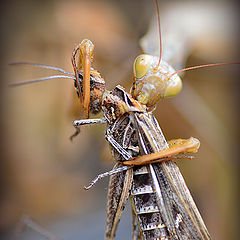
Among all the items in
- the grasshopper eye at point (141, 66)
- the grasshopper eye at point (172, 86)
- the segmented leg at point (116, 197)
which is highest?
the grasshopper eye at point (141, 66)

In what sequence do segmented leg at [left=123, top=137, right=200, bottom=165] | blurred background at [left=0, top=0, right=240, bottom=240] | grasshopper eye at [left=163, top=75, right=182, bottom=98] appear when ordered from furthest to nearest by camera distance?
blurred background at [left=0, top=0, right=240, bottom=240] < grasshopper eye at [left=163, top=75, right=182, bottom=98] < segmented leg at [left=123, top=137, right=200, bottom=165]

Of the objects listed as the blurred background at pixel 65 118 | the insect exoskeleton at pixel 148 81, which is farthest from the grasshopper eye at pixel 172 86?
the blurred background at pixel 65 118

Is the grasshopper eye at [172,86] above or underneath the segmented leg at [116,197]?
above

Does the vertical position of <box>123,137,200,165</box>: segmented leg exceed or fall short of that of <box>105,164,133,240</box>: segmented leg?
it exceeds it

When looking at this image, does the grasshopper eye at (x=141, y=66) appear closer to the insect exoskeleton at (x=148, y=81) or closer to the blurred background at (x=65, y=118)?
the insect exoskeleton at (x=148, y=81)

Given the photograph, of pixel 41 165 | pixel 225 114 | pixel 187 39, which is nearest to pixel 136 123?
pixel 187 39

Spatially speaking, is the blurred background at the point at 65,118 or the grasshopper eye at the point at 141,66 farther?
the blurred background at the point at 65,118

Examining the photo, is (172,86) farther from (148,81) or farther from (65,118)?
(65,118)

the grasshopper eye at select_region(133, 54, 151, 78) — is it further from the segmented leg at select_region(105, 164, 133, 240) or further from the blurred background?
the blurred background

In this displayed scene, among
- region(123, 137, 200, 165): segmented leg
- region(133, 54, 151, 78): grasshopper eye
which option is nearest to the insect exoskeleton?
region(133, 54, 151, 78): grasshopper eye
